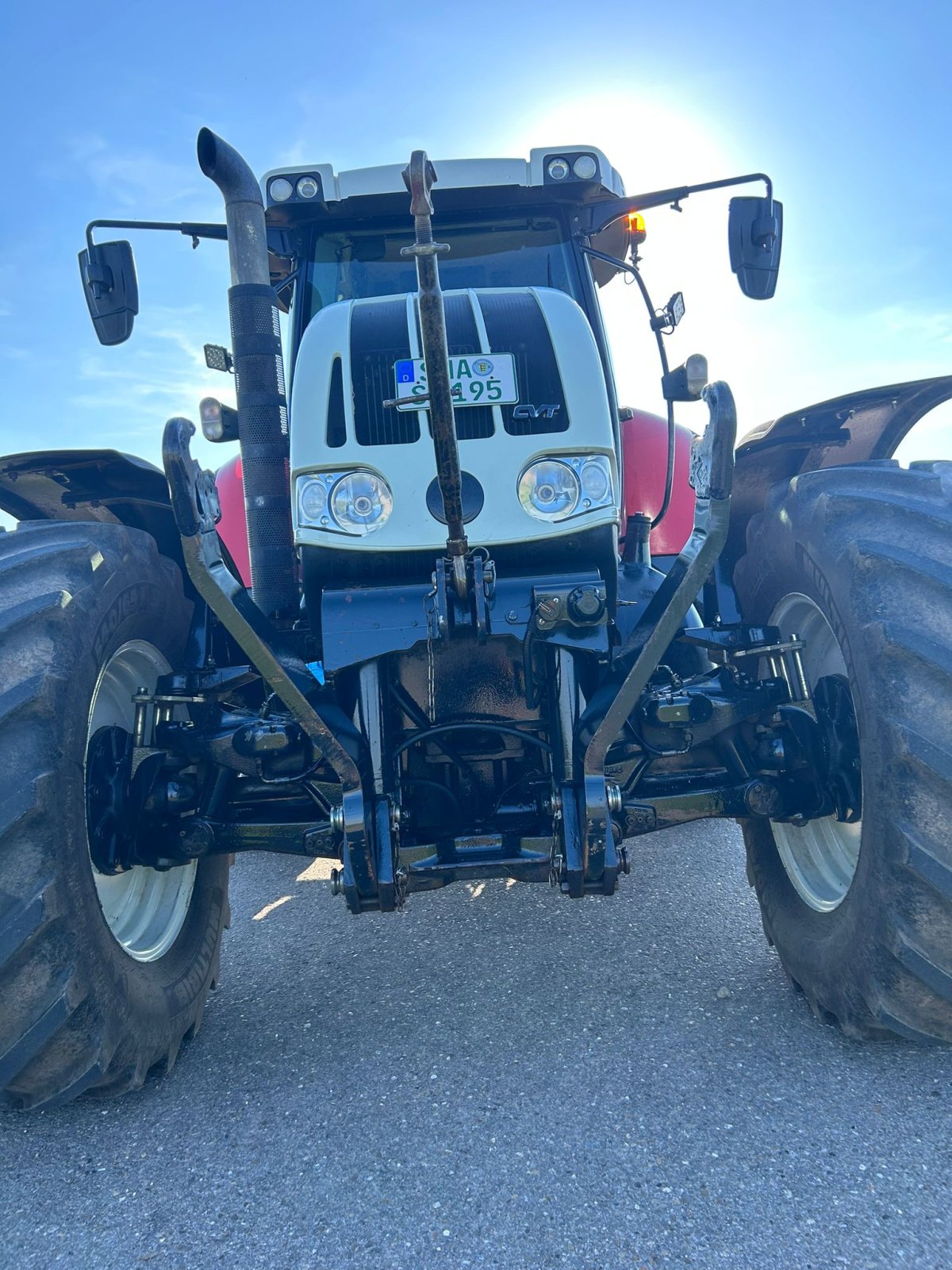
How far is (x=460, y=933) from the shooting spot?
312 cm

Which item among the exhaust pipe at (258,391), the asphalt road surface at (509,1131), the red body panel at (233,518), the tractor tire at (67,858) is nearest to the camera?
the asphalt road surface at (509,1131)

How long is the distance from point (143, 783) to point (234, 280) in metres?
1.49

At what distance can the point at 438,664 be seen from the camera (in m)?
2.35

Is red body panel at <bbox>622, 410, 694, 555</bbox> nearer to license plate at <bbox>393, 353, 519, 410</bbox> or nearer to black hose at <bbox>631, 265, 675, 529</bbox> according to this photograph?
black hose at <bbox>631, 265, 675, 529</bbox>

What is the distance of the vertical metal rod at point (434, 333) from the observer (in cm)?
167

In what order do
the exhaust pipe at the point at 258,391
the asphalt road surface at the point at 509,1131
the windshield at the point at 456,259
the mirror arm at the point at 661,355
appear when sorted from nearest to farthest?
the asphalt road surface at the point at 509,1131
the exhaust pipe at the point at 258,391
the windshield at the point at 456,259
the mirror arm at the point at 661,355

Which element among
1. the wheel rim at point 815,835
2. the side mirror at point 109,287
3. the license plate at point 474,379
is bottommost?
the wheel rim at point 815,835

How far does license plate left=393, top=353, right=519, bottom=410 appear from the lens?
2.40 meters

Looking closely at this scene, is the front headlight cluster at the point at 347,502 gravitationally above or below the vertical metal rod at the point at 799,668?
above

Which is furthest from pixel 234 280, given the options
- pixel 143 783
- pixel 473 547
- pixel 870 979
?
pixel 870 979

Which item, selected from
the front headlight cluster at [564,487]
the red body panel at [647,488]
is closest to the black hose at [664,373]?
the red body panel at [647,488]

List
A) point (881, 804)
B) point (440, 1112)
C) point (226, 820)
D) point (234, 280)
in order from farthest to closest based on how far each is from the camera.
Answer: point (234, 280), point (226, 820), point (440, 1112), point (881, 804)

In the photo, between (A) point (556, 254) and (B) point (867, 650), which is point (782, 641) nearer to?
(B) point (867, 650)

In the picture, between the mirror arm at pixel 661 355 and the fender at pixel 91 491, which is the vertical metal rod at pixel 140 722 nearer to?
the fender at pixel 91 491
